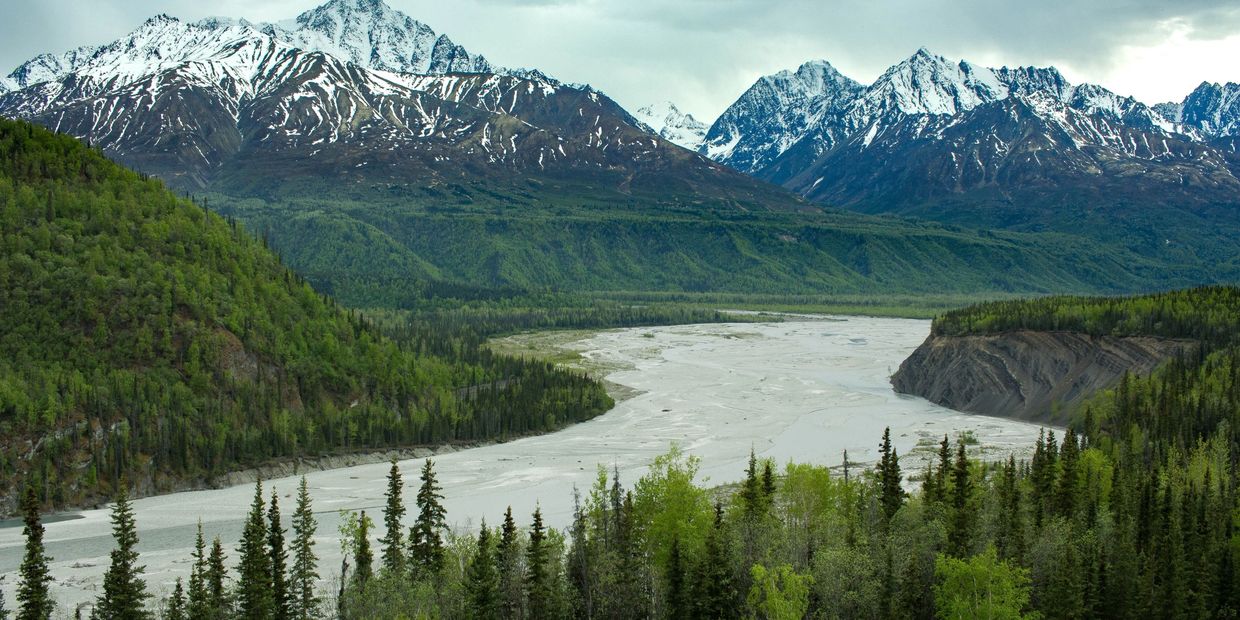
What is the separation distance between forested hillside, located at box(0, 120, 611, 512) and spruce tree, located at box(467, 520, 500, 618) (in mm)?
50967

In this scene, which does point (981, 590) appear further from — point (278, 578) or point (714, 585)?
point (278, 578)

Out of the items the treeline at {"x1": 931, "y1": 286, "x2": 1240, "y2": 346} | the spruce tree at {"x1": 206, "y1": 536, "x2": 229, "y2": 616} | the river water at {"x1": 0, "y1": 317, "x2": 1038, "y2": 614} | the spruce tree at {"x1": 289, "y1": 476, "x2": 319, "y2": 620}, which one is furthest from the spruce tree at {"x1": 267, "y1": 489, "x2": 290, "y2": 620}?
the treeline at {"x1": 931, "y1": 286, "x2": 1240, "y2": 346}

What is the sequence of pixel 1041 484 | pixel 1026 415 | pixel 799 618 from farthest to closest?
pixel 1026 415 → pixel 1041 484 → pixel 799 618

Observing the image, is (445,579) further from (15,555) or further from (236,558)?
(15,555)

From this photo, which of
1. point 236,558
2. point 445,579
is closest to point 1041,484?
point 445,579

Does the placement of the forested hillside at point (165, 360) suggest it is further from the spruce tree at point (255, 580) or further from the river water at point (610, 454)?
the spruce tree at point (255, 580)

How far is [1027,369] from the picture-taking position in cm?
15262

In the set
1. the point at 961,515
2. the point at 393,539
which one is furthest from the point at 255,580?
the point at 961,515

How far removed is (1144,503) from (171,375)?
87.3 metres

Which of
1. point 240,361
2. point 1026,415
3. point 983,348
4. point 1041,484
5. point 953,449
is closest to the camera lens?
point 1041,484

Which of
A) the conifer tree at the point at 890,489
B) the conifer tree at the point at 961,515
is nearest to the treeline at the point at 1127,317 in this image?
the conifer tree at the point at 890,489

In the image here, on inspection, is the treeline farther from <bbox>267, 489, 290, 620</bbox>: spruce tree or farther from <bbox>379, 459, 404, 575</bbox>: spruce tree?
<bbox>267, 489, 290, 620</bbox>: spruce tree

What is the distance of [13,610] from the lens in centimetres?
6825

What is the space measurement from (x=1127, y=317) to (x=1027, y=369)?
13.6 m
